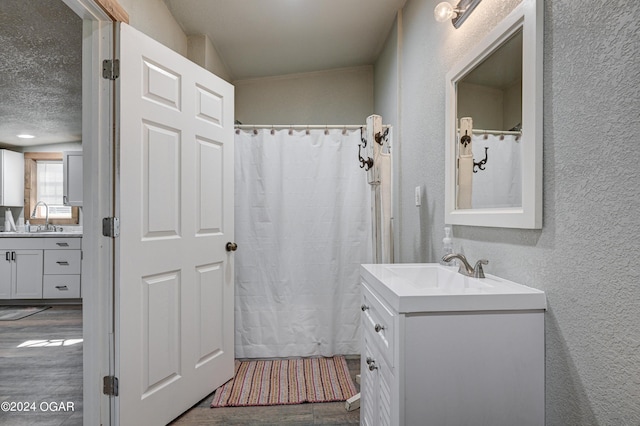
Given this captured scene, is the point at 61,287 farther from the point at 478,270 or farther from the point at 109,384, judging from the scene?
the point at 478,270

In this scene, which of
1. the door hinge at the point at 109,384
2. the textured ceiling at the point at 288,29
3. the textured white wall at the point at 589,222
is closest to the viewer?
the textured white wall at the point at 589,222

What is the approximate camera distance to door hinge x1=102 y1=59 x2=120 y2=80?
145cm

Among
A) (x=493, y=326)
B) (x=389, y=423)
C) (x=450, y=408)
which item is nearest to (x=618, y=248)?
(x=493, y=326)

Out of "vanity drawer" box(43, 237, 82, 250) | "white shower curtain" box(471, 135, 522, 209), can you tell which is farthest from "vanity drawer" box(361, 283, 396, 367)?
"vanity drawer" box(43, 237, 82, 250)

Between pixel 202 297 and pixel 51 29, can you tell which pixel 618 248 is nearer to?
pixel 202 297

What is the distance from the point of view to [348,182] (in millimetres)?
2379

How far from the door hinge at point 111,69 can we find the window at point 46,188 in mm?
3777

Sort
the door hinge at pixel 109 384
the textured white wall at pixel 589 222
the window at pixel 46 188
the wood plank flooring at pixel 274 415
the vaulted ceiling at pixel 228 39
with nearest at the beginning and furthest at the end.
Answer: the textured white wall at pixel 589 222 < the door hinge at pixel 109 384 < the wood plank flooring at pixel 274 415 < the vaulted ceiling at pixel 228 39 < the window at pixel 46 188

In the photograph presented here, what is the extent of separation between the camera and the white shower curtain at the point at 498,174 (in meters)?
1.06

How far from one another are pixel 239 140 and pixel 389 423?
1990 millimetres

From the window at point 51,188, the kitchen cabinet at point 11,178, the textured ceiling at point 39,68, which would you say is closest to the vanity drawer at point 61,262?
the window at point 51,188

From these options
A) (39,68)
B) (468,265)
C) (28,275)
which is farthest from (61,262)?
(468,265)

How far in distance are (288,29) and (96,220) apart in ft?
6.18

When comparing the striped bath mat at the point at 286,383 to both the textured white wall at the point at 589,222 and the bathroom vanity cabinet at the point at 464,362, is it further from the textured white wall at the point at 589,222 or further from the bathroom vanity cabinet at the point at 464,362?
the textured white wall at the point at 589,222
